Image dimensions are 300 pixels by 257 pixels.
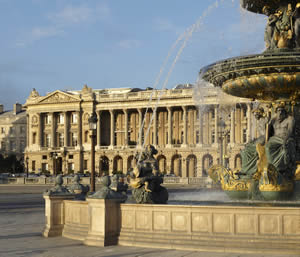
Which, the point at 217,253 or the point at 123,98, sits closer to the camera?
the point at 217,253

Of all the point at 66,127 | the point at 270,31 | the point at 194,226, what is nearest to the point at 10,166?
the point at 66,127

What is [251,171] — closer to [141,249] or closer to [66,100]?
[141,249]

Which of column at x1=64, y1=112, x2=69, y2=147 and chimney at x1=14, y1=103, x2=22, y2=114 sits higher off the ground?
chimney at x1=14, y1=103, x2=22, y2=114

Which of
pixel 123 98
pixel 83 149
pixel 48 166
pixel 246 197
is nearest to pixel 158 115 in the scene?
pixel 123 98

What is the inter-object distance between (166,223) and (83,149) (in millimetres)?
97927

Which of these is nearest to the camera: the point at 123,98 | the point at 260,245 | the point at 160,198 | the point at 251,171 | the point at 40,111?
the point at 260,245

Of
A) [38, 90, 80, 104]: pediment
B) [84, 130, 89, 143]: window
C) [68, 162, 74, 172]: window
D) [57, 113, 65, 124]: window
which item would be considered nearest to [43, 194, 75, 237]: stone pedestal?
[38, 90, 80, 104]: pediment

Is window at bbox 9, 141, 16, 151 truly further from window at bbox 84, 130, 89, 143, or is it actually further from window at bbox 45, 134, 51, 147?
window at bbox 84, 130, 89, 143

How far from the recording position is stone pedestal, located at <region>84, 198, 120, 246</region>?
35.0 ft

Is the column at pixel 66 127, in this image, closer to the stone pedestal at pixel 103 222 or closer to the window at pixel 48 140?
the window at pixel 48 140

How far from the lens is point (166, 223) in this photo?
33.9ft

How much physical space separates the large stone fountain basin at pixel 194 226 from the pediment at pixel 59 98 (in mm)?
97216

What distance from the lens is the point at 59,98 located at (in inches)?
4326

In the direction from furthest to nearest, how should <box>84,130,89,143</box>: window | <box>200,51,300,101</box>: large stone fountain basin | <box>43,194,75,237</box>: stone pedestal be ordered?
<box>84,130,89,143</box>: window
<box>43,194,75,237</box>: stone pedestal
<box>200,51,300,101</box>: large stone fountain basin
